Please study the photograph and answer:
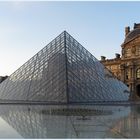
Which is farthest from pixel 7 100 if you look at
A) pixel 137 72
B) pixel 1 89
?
pixel 137 72

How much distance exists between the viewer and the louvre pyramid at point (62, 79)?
22642 millimetres

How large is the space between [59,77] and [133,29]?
4583cm

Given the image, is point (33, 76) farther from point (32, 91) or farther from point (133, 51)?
point (133, 51)

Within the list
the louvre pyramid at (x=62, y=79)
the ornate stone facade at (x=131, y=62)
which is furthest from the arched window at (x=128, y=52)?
the louvre pyramid at (x=62, y=79)

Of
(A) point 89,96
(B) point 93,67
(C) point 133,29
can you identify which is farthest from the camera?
(C) point 133,29

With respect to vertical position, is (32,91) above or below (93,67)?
below

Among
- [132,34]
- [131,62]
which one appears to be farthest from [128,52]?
[132,34]

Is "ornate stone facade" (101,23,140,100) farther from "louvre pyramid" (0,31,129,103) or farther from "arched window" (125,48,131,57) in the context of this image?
"louvre pyramid" (0,31,129,103)

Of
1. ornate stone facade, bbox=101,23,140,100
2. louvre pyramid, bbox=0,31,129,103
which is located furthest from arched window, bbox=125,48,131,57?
louvre pyramid, bbox=0,31,129,103

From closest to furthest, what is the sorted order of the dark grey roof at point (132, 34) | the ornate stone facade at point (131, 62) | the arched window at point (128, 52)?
the ornate stone facade at point (131, 62)
the arched window at point (128, 52)
the dark grey roof at point (132, 34)

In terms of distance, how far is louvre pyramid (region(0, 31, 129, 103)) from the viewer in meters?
22.6

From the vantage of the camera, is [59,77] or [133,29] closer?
[59,77]

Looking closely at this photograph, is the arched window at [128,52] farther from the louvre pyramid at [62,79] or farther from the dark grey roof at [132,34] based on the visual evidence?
the louvre pyramid at [62,79]

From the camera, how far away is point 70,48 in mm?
26859
